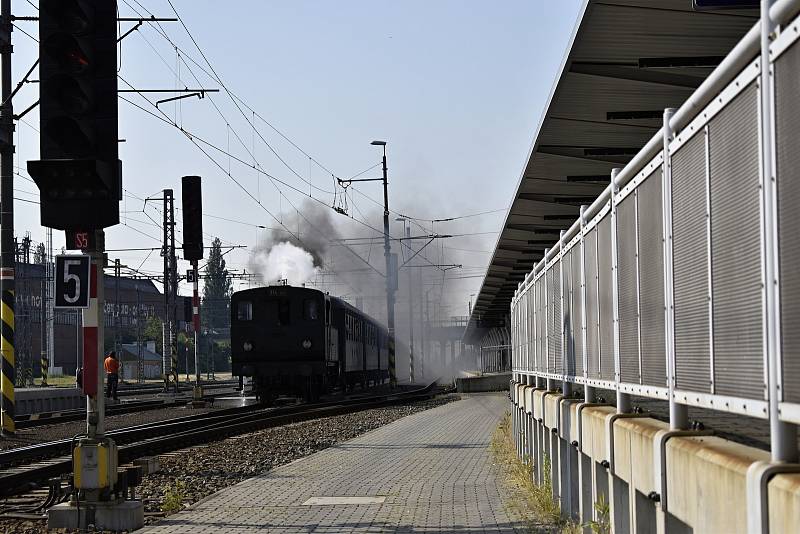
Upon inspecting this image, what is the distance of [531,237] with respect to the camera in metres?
24.2

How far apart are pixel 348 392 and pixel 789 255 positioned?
151ft

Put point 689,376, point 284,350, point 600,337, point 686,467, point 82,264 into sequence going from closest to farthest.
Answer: point 686,467
point 689,376
point 600,337
point 82,264
point 284,350

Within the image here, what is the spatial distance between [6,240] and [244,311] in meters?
15.6

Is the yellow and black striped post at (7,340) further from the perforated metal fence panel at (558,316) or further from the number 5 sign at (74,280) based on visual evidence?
the perforated metal fence panel at (558,316)

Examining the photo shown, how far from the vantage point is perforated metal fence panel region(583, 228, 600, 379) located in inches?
316

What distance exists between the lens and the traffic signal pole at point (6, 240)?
2138 cm

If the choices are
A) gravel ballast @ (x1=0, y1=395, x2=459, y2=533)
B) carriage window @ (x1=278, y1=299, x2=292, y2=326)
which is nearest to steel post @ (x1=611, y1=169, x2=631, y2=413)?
gravel ballast @ (x1=0, y1=395, x2=459, y2=533)

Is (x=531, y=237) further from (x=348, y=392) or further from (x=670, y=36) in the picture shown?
(x=348, y=392)

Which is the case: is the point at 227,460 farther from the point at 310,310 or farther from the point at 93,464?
the point at 310,310

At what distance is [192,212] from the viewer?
37.8 m

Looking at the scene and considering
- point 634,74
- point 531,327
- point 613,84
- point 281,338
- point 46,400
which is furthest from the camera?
point 281,338

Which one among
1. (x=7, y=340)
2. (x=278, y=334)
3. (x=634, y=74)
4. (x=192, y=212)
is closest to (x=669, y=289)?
(x=634, y=74)

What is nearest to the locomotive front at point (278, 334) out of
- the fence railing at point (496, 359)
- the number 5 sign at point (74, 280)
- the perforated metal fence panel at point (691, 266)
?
the fence railing at point (496, 359)

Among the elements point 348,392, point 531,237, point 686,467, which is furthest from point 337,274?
point 686,467
